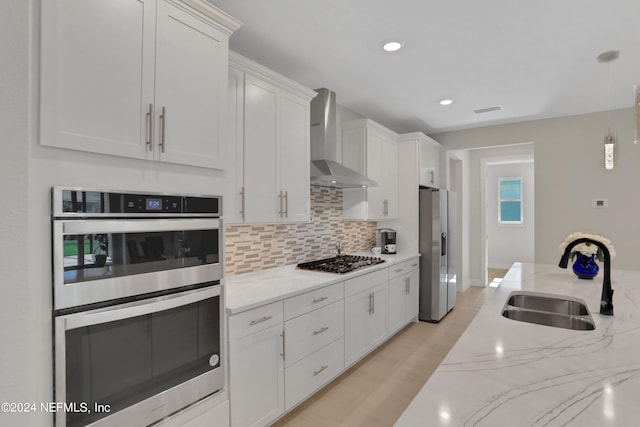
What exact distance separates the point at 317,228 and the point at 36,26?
2.71 metres

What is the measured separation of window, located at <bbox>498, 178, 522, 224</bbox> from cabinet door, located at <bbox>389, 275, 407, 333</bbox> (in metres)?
4.98

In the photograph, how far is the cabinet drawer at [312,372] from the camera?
2.20 m

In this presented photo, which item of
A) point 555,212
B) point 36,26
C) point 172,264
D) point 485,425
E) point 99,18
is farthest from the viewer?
point 555,212

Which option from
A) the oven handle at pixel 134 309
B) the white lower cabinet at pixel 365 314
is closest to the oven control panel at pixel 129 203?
the oven handle at pixel 134 309

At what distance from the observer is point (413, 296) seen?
13.6ft

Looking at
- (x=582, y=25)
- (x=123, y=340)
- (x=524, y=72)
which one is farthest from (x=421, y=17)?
(x=123, y=340)

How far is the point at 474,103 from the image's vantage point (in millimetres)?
3732

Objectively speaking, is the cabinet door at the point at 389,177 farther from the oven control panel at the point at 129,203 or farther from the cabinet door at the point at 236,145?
the oven control panel at the point at 129,203

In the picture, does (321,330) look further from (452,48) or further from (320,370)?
(452,48)

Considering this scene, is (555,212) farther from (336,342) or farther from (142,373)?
(142,373)

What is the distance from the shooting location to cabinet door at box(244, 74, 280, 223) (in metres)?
2.24

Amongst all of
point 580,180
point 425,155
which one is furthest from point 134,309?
point 580,180

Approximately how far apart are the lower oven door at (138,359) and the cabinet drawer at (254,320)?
12 centimetres

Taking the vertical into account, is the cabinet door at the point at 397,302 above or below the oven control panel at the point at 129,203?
below
